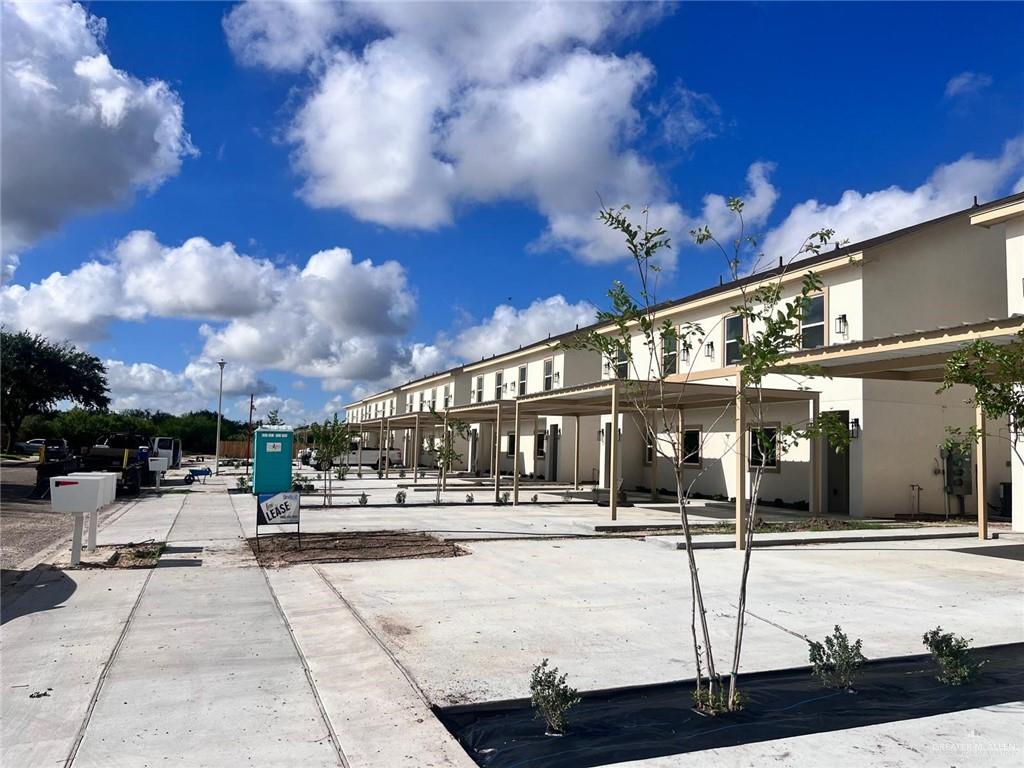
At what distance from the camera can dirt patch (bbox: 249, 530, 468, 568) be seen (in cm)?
1113

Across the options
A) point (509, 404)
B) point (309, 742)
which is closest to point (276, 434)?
point (509, 404)

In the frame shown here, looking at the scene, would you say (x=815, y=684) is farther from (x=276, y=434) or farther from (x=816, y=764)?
(x=276, y=434)

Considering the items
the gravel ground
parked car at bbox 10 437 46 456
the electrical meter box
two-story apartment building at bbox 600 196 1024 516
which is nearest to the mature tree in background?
parked car at bbox 10 437 46 456

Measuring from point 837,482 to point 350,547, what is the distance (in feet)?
41.3

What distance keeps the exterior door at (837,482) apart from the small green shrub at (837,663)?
13.8 metres

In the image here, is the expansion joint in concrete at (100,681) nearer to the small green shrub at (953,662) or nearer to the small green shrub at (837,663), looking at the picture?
the small green shrub at (837,663)

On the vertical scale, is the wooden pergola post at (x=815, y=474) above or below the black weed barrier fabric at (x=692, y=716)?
above

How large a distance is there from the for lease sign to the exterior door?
13.0 m

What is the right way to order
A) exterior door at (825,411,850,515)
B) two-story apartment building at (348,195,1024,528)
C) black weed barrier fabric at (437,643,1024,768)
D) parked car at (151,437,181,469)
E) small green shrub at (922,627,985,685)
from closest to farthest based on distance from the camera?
black weed barrier fabric at (437,643,1024,768), small green shrub at (922,627,985,685), two-story apartment building at (348,195,1024,528), exterior door at (825,411,850,515), parked car at (151,437,181,469)

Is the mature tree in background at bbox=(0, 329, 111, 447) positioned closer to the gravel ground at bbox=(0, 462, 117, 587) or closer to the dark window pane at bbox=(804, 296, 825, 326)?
the gravel ground at bbox=(0, 462, 117, 587)

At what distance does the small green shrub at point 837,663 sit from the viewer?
526 centimetres

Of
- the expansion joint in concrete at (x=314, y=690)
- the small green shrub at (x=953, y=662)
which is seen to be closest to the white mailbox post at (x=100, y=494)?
the expansion joint in concrete at (x=314, y=690)

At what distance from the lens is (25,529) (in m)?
14.8

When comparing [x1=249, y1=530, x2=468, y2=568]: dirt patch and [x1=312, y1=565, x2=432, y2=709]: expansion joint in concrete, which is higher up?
[x1=312, y1=565, x2=432, y2=709]: expansion joint in concrete
